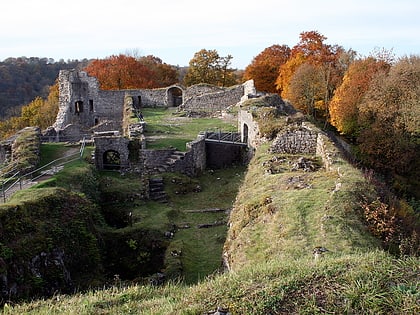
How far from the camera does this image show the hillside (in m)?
5.79

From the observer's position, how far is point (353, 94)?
2945 centimetres

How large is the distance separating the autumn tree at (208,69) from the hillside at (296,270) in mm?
41800

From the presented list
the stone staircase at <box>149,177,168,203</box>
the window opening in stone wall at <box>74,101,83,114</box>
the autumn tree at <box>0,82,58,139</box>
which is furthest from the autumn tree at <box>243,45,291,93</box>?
the stone staircase at <box>149,177,168,203</box>

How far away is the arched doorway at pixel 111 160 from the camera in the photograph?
879 inches

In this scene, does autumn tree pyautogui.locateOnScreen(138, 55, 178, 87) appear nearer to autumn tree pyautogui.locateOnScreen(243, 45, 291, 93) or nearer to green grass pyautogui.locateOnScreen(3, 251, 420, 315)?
autumn tree pyautogui.locateOnScreen(243, 45, 291, 93)

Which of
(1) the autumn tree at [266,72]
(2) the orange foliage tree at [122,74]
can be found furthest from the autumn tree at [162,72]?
(1) the autumn tree at [266,72]

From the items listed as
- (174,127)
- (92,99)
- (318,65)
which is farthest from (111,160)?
(318,65)

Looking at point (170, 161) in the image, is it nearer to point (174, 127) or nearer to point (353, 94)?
point (174, 127)

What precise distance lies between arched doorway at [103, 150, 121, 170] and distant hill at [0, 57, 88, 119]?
50.6m

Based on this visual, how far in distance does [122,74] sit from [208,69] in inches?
430

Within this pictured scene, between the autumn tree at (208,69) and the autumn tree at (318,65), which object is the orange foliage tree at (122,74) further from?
the autumn tree at (318,65)

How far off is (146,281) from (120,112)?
30.0 meters

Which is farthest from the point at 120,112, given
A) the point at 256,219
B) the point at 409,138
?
the point at 256,219

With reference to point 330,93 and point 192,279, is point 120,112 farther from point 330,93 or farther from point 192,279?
point 192,279
